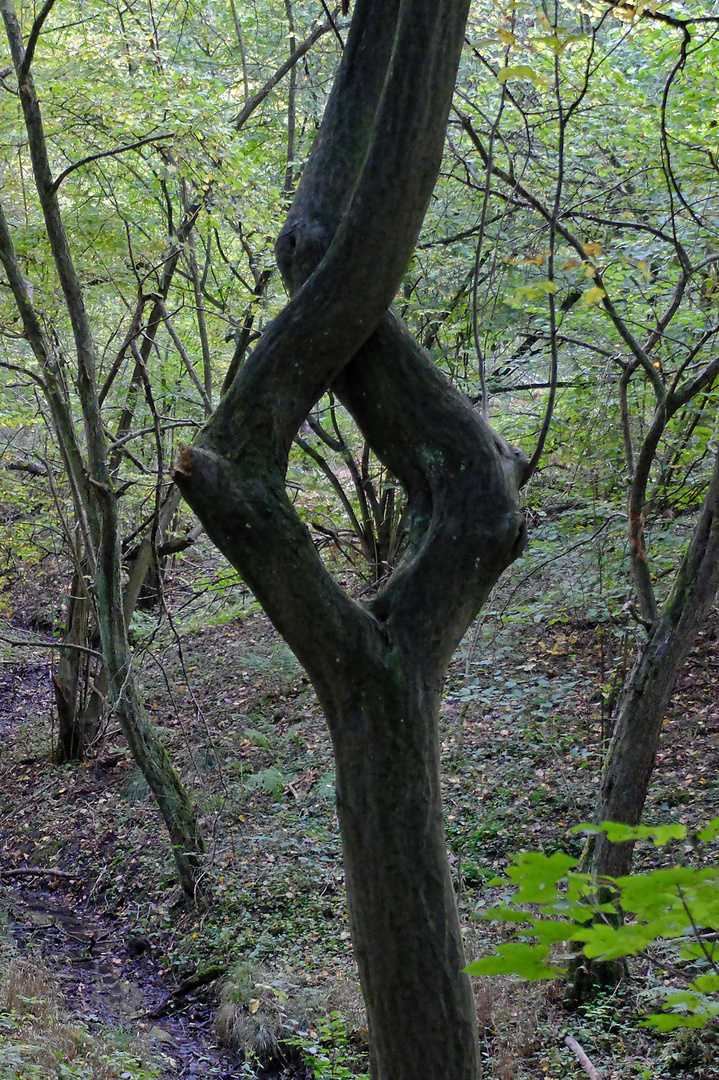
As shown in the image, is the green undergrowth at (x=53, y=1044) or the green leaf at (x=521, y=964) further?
the green undergrowth at (x=53, y=1044)

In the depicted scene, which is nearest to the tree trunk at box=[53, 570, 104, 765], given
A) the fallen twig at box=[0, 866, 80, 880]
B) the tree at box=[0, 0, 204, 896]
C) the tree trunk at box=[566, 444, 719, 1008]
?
the fallen twig at box=[0, 866, 80, 880]

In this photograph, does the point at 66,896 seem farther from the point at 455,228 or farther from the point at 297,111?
the point at 297,111

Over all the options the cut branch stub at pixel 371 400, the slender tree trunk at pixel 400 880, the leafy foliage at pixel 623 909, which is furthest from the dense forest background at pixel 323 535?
the leafy foliage at pixel 623 909

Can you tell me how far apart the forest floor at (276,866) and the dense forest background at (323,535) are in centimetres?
3

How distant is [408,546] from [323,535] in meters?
7.00

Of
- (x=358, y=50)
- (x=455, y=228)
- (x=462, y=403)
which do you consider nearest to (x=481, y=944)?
(x=462, y=403)

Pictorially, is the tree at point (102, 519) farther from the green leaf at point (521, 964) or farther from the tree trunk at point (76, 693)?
the green leaf at point (521, 964)

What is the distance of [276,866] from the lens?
733cm

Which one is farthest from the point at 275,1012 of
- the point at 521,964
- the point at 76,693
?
the point at 76,693

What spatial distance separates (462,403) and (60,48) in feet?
23.4

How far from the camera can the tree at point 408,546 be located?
8.61ft

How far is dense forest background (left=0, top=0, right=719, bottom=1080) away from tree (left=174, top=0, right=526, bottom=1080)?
1.17m

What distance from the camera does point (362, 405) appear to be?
297cm

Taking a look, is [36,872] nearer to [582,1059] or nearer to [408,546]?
[582,1059]
